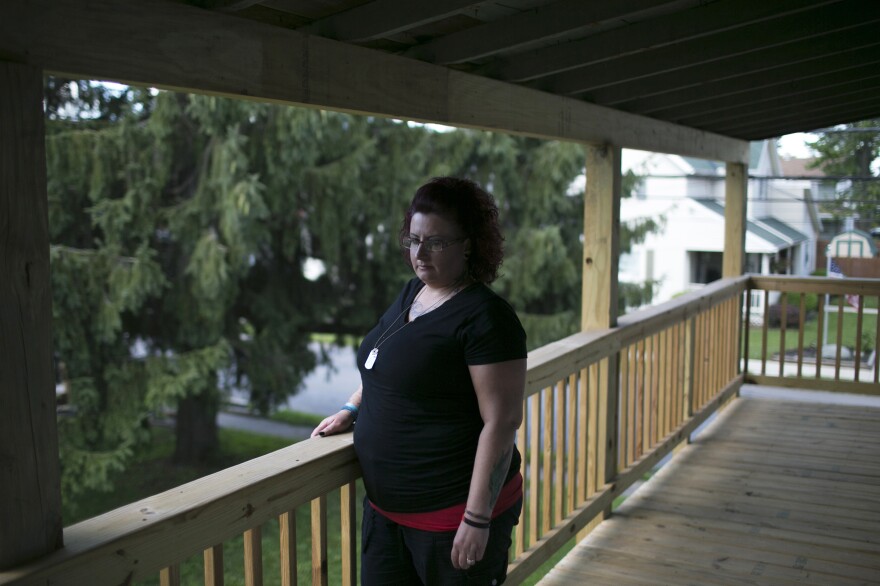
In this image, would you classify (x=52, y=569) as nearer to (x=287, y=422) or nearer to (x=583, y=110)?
(x=583, y=110)

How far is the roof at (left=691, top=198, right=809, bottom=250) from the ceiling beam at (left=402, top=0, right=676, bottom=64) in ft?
20.3

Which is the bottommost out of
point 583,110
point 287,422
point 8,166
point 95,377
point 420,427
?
point 287,422

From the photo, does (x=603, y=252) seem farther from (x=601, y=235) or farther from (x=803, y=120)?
(x=803, y=120)

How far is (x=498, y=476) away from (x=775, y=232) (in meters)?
7.54

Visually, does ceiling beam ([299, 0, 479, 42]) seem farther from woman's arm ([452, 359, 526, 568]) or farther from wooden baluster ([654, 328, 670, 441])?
wooden baluster ([654, 328, 670, 441])

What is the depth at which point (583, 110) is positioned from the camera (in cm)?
363

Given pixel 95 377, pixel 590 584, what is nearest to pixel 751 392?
pixel 590 584

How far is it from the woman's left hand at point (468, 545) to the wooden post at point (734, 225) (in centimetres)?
503

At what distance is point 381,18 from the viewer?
2.18m

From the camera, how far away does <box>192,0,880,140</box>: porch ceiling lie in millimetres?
2191

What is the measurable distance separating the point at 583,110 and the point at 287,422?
10296 mm

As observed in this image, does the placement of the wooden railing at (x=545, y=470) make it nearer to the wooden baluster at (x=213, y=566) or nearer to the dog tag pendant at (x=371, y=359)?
the wooden baluster at (x=213, y=566)

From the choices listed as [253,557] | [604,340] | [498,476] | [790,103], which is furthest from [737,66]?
[253,557]

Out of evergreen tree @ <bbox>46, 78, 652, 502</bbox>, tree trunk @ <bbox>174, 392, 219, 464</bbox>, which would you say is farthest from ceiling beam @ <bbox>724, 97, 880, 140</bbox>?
tree trunk @ <bbox>174, 392, 219, 464</bbox>
